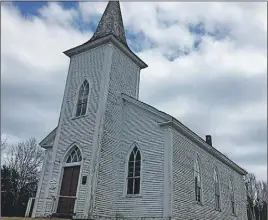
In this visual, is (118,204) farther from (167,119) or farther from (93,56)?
(93,56)

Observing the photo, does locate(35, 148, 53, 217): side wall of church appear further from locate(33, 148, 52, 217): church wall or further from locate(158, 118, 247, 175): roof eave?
locate(158, 118, 247, 175): roof eave

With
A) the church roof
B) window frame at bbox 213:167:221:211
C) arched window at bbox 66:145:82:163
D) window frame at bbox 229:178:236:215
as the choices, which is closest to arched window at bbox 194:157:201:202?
window frame at bbox 213:167:221:211

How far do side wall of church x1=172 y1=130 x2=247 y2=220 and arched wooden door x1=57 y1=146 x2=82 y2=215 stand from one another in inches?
200

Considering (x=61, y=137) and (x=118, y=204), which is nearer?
(x=118, y=204)

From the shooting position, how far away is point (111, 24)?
1972cm

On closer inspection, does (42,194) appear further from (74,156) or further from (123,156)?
(123,156)

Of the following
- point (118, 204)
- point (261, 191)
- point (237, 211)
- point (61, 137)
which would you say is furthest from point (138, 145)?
point (261, 191)

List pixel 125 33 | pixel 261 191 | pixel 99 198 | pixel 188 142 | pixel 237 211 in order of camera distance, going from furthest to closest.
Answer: pixel 261 191, pixel 237 211, pixel 125 33, pixel 188 142, pixel 99 198

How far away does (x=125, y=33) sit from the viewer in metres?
20.9

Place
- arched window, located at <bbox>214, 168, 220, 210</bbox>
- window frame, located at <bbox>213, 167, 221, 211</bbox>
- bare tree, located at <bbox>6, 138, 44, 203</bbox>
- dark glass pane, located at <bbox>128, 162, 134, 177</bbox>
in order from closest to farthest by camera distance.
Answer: dark glass pane, located at <bbox>128, 162, 134, 177</bbox>
window frame, located at <bbox>213, 167, 221, 211</bbox>
arched window, located at <bbox>214, 168, 220, 210</bbox>
bare tree, located at <bbox>6, 138, 44, 203</bbox>

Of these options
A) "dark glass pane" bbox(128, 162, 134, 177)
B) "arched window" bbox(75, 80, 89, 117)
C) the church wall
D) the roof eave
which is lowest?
the church wall

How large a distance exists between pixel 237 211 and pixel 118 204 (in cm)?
1268

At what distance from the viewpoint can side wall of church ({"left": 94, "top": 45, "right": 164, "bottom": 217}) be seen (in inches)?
557

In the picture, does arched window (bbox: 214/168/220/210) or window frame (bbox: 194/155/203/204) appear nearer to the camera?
window frame (bbox: 194/155/203/204)
